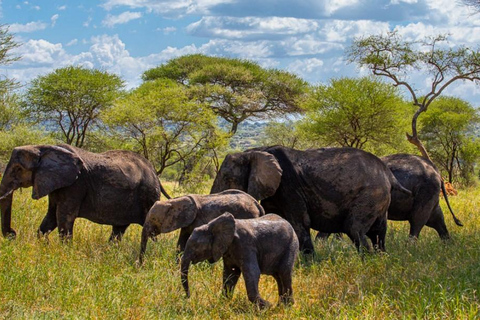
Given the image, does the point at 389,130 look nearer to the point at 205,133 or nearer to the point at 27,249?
the point at 205,133

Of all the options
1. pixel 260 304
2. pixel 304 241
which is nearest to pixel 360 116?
pixel 304 241

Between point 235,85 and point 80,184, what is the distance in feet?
92.8

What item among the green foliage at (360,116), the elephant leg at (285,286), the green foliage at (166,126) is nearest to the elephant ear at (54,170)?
the elephant leg at (285,286)

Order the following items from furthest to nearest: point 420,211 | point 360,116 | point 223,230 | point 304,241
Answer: point 360,116 < point 420,211 < point 304,241 < point 223,230

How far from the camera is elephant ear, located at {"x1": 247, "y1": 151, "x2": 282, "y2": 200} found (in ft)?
32.3

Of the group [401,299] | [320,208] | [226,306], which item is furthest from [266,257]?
[320,208]

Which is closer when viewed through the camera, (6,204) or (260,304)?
(260,304)

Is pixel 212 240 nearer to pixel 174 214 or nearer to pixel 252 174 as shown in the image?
pixel 174 214

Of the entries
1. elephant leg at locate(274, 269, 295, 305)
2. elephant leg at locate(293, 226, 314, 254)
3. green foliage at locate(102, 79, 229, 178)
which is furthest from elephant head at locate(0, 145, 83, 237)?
green foliage at locate(102, 79, 229, 178)

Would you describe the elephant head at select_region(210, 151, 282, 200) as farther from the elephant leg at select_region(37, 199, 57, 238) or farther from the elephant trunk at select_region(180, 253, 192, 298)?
the elephant trunk at select_region(180, 253, 192, 298)

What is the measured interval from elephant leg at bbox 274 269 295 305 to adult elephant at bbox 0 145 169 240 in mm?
4026

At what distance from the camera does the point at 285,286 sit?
7.34 meters

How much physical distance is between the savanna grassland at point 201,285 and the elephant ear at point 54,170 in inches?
32.0

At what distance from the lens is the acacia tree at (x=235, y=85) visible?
36656mm
